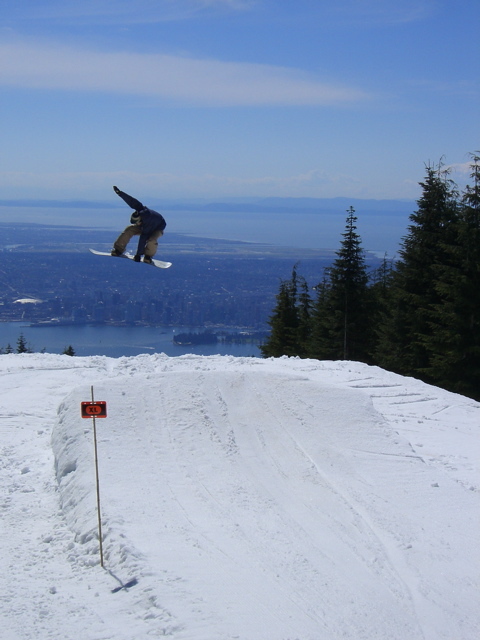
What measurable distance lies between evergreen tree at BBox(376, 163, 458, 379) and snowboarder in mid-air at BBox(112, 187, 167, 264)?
19686 mm

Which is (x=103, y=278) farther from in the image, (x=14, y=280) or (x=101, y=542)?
(x=101, y=542)

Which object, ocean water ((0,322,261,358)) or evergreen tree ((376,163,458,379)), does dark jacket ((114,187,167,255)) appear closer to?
evergreen tree ((376,163,458,379))

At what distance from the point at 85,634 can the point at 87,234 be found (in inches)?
3240

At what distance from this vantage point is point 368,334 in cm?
3688

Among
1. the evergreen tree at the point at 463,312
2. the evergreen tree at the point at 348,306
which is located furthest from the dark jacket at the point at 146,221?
the evergreen tree at the point at 348,306

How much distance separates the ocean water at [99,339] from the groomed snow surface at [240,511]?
27.1m

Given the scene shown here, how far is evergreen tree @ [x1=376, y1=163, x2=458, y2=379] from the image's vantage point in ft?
99.0

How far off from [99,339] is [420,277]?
2895 centimetres

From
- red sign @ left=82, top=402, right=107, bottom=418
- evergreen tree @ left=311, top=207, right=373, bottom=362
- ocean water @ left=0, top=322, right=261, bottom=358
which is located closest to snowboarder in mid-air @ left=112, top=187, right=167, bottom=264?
red sign @ left=82, top=402, right=107, bottom=418

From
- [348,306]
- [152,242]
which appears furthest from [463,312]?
[152,242]

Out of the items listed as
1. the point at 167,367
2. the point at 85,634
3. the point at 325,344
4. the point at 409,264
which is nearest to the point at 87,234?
the point at 325,344

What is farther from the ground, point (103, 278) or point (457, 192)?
point (457, 192)

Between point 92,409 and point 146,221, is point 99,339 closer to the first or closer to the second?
point 146,221

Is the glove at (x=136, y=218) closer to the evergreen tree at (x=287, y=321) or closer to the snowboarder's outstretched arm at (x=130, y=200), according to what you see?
the snowboarder's outstretched arm at (x=130, y=200)
